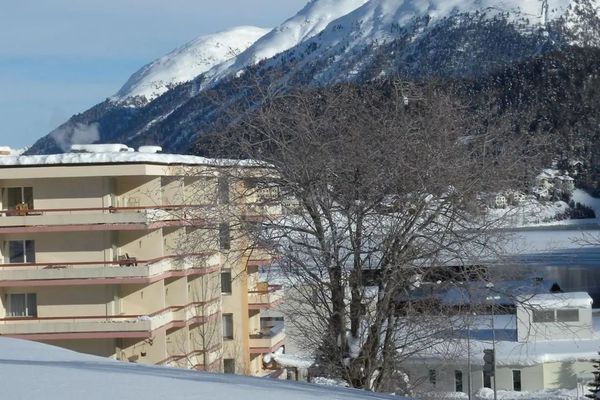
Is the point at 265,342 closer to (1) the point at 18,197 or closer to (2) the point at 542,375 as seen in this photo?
(1) the point at 18,197

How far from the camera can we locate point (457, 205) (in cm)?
1270

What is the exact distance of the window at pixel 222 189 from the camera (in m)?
13.2

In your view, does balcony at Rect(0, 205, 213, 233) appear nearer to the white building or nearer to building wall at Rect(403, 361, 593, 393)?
the white building

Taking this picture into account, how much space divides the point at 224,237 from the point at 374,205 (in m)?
1.79

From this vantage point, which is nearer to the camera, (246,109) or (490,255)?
(490,255)

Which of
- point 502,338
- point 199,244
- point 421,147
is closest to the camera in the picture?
point 421,147

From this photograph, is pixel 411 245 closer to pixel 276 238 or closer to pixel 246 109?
pixel 276 238

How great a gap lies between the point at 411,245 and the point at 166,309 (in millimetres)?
16654

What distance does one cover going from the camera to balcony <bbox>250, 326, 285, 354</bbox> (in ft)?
106

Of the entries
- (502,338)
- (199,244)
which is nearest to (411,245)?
(199,244)

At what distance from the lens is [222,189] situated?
13297mm

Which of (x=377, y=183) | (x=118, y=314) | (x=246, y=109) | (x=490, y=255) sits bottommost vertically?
(x=118, y=314)

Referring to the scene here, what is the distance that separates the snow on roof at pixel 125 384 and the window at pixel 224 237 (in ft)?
10.5

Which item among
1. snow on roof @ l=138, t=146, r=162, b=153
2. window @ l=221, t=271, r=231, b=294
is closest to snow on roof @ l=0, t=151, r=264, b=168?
snow on roof @ l=138, t=146, r=162, b=153
